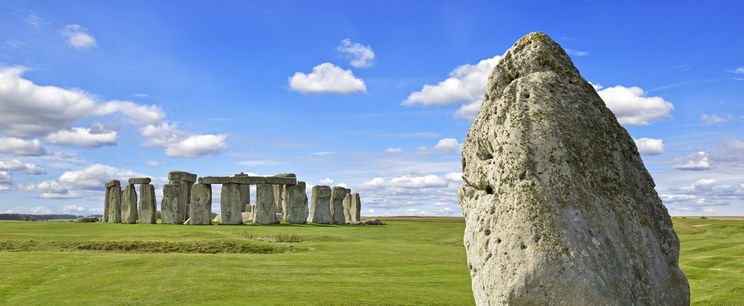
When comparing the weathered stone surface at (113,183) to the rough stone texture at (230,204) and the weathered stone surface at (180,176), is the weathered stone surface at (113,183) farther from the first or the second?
the rough stone texture at (230,204)

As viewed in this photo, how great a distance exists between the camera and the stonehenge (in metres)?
40.3

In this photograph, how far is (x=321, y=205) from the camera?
45.0 m

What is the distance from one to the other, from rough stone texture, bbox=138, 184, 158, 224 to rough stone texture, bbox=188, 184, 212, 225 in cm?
366

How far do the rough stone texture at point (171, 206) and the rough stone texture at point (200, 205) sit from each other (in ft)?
5.32

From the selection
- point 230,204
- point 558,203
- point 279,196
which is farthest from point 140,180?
point 558,203

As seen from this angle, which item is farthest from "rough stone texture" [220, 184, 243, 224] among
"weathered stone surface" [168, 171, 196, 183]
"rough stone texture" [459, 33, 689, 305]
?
"rough stone texture" [459, 33, 689, 305]

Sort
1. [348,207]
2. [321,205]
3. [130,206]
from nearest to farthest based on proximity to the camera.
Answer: [130,206], [321,205], [348,207]

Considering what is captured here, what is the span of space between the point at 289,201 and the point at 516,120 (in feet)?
118

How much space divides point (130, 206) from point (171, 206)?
11.5 feet

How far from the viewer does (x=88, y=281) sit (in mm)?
15492

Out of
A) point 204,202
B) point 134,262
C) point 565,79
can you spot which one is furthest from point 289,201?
point 565,79

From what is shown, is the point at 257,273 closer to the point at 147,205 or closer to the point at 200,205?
the point at 200,205

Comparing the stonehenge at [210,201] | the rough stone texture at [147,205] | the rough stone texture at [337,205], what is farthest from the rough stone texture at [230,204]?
the rough stone texture at [337,205]

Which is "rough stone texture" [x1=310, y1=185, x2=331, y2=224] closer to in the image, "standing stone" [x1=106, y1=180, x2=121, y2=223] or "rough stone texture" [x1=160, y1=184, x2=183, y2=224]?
"rough stone texture" [x1=160, y1=184, x2=183, y2=224]
